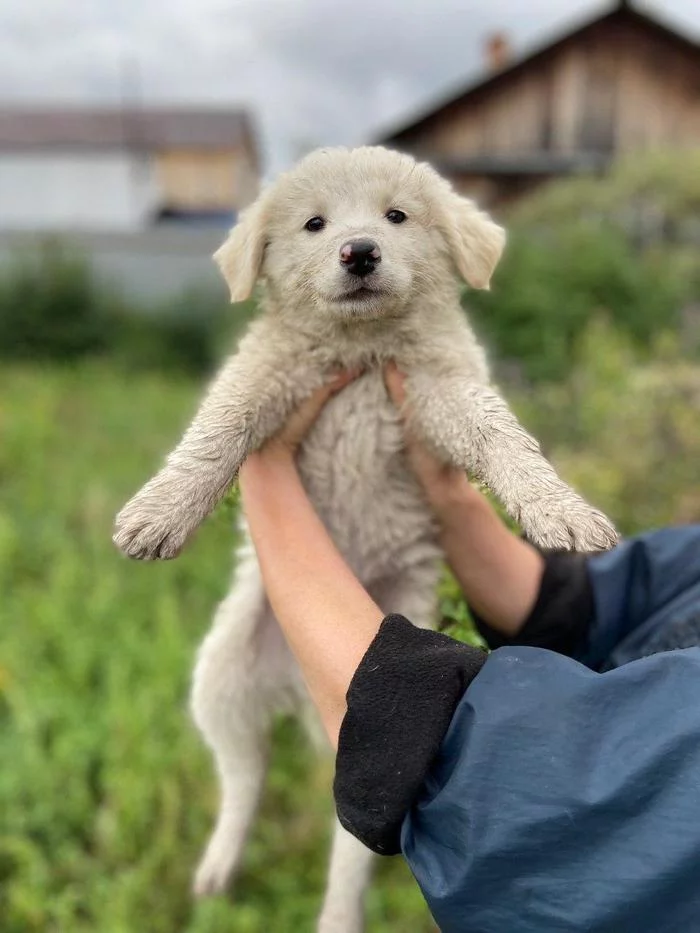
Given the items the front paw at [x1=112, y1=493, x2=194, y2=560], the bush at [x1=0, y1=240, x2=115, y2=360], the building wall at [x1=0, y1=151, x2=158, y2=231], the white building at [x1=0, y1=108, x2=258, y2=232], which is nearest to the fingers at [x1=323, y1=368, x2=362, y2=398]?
the front paw at [x1=112, y1=493, x2=194, y2=560]

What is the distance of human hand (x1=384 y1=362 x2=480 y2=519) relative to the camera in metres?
1.91

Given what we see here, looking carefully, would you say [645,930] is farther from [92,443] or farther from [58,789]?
[92,443]

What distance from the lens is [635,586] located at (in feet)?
7.34

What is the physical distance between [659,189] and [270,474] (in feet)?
33.7

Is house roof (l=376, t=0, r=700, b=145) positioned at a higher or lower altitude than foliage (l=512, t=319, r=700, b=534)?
higher

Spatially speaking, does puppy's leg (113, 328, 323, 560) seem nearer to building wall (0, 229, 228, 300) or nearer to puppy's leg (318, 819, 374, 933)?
puppy's leg (318, 819, 374, 933)

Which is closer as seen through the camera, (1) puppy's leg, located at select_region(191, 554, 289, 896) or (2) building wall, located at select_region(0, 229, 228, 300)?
(1) puppy's leg, located at select_region(191, 554, 289, 896)

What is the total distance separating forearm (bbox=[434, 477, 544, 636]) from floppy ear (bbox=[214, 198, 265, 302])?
25.8 inches

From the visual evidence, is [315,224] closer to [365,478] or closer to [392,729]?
[365,478]

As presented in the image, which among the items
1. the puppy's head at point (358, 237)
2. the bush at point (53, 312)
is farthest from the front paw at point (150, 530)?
the bush at point (53, 312)

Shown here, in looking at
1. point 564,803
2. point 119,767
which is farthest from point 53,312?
point 564,803

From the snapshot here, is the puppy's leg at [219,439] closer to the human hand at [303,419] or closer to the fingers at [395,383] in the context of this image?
the human hand at [303,419]

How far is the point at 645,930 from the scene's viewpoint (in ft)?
3.99

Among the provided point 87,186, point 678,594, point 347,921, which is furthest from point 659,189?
point 87,186
